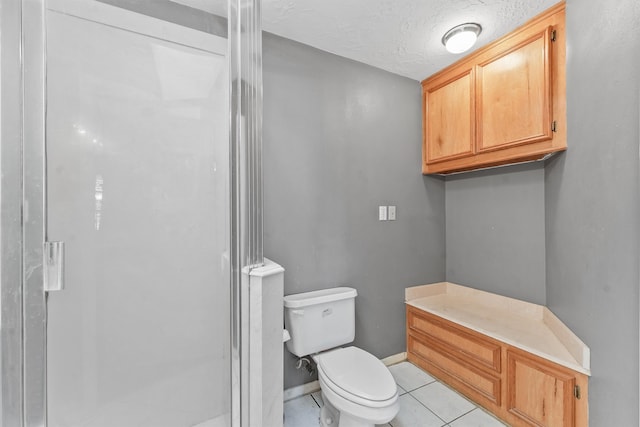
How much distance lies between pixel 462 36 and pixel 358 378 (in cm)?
202

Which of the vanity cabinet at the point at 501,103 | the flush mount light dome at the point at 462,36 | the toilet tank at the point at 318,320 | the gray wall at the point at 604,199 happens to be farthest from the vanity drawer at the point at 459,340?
the flush mount light dome at the point at 462,36

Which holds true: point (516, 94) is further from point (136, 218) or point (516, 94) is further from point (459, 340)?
point (136, 218)

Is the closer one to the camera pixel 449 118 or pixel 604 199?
pixel 604 199

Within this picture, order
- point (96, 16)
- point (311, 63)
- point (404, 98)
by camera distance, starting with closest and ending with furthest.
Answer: point (96, 16), point (311, 63), point (404, 98)

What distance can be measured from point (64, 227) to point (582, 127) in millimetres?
2175

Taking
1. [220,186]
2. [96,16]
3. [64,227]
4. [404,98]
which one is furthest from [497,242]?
[96,16]

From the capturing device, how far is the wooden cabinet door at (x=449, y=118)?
1845mm

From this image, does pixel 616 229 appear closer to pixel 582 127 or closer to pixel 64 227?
pixel 582 127

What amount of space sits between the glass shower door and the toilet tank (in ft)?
1.66

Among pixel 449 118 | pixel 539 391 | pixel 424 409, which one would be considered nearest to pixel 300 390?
pixel 424 409

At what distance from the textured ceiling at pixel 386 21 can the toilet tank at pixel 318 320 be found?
156cm

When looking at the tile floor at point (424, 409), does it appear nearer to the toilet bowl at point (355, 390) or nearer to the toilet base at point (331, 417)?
the toilet base at point (331, 417)

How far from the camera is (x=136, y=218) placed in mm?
1131

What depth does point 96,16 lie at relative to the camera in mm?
984
